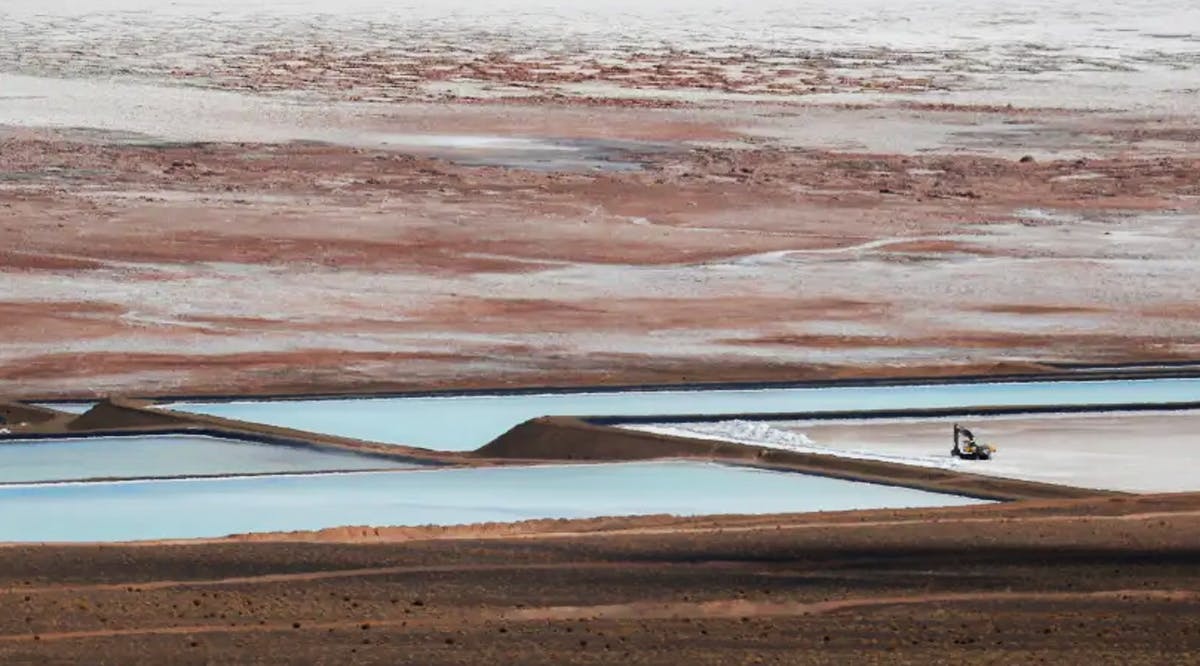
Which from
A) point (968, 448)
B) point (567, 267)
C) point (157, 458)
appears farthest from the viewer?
point (567, 267)

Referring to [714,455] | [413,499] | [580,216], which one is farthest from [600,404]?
[580,216]

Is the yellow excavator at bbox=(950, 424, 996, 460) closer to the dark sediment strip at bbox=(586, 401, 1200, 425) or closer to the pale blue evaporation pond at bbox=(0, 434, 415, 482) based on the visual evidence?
the dark sediment strip at bbox=(586, 401, 1200, 425)

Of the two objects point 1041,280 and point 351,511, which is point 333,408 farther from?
point 1041,280

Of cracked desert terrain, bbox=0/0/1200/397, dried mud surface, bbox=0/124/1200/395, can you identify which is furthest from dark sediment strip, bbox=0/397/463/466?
dried mud surface, bbox=0/124/1200/395

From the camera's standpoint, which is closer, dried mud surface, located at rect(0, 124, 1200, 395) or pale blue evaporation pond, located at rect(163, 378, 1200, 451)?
pale blue evaporation pond, located at rect(163, 378, 1200, 451)

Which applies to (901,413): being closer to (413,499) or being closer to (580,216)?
(413,499)

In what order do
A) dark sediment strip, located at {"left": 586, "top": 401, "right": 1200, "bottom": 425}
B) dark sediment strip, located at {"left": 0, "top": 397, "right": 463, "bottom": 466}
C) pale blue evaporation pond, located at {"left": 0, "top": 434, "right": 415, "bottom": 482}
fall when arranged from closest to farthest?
pale blue evaporation pond, located at {"left": 0, "top": 434, "right": 415, "bottom": 482} → dark sediment strip, located at {"left": 0, "top": 397, "right": 463, "bottom": 466} → dark sediment strip, located at {"left": 586, "top": 401, "right": 1200, "bottom": 425}

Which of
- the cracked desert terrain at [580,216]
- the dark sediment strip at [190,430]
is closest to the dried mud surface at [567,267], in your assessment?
the cracked desert terrain at [580,216]

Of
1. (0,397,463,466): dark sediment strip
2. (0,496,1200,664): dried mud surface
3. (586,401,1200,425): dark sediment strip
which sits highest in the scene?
(0,397,463,466): dark sediment strip
